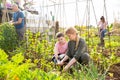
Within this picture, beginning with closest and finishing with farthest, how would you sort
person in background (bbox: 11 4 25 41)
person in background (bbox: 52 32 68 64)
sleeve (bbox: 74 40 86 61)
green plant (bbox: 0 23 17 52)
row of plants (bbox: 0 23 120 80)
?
row of plants (bbox: 0 23 120 80), sleeve (bbox: 74 40 86 61), person in background (bbox: 52 32 68 64), green plant (bbox: 0 23 17 52), person in background (bbox: 11 4 25 41)

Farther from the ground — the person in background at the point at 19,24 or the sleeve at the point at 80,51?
the person in background at the point at 19,24

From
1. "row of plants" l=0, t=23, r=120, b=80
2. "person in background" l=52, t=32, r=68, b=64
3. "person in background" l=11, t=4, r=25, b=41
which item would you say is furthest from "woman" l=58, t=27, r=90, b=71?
"person in background" l=11, t=4, r=25, b=41

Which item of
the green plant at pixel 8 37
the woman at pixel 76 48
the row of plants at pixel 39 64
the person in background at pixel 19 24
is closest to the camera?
the row of plants at pixel 39 64

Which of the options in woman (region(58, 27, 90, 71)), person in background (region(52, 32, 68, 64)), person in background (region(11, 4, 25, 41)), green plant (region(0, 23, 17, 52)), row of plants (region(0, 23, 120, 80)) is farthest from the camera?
person in background (region(11, 4, 25, 41))

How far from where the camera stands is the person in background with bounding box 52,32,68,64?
5.99m

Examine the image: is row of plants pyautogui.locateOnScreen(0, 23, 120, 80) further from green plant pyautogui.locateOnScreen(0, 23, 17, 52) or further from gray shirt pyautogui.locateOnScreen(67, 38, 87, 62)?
gray shirt pyautogui.locateOnScreen(67, 38, 87, 62)

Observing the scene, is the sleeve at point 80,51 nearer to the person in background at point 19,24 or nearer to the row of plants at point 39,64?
the row of plants at point 39,64

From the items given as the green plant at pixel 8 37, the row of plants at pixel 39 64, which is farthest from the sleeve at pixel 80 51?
the green plant at pixel 8 37

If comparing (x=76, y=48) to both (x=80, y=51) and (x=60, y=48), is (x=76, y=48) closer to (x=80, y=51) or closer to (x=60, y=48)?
(x=80, y=51)

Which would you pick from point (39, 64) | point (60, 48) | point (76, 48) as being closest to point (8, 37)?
point (39, 64)

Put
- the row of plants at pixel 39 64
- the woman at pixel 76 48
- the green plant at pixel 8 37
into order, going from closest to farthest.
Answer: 1. the row of plants at pixel 39 64
2. the woman at pixel 76 48
3. the green plant at pixel 8 37

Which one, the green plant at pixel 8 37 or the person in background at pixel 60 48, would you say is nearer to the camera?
the person in background at pixel 60 48

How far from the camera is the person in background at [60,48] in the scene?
A: 599 cm

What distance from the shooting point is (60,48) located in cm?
616
